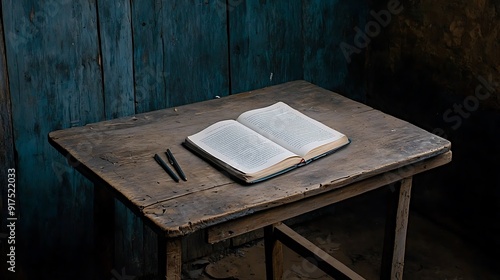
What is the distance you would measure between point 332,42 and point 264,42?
345mm

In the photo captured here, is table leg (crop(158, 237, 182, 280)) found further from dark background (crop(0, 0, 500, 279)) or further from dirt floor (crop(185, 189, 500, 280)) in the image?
dirt floor (crop(185, 189, 500, 280))

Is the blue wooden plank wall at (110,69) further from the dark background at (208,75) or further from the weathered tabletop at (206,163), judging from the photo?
the weathered tabletop at (206,163)

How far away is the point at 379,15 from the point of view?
→ 3.47 meters

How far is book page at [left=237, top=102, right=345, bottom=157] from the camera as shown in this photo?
234 centimetres

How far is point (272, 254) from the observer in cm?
292

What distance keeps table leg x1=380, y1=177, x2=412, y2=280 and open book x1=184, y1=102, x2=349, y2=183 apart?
0.80ft

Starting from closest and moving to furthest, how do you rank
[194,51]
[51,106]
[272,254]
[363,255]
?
[51,106], [272,254], [194,51], [363,255]

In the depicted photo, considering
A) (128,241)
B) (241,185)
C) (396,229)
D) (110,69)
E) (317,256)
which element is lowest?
(128,241)

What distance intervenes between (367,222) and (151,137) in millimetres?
1448

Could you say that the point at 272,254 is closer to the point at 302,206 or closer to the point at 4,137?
the point at 302,206

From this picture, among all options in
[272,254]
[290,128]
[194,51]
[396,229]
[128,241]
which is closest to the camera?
[290,128]

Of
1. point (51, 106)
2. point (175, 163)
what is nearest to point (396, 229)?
point (175, 163)

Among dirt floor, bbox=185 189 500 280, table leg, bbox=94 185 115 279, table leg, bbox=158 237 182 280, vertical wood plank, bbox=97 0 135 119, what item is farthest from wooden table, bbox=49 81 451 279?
dirt floor, bbox=185 189 500 280

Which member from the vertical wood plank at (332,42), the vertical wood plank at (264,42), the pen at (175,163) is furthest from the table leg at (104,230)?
the vertical wood plank at (332,42)
